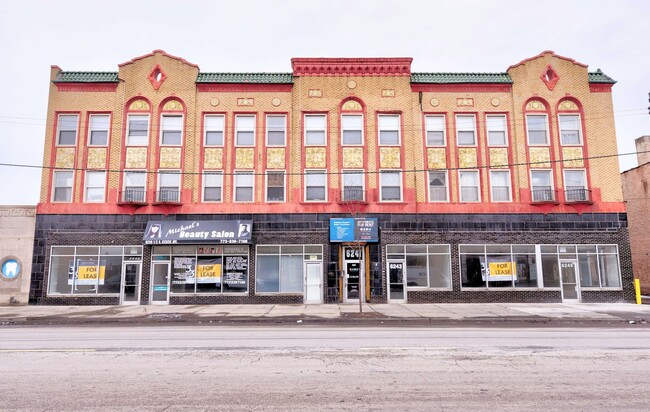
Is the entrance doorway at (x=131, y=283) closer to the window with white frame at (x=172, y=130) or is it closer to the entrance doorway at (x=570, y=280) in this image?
the window with white frame at (x=172, y=130)

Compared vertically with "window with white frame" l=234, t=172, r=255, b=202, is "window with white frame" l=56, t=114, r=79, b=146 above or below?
above

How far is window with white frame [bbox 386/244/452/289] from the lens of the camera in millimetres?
22625

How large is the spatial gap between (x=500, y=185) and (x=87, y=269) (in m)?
22.2

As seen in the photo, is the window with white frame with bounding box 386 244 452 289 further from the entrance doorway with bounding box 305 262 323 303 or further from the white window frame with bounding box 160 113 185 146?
the white window frame with bounding box 160 113 185 146

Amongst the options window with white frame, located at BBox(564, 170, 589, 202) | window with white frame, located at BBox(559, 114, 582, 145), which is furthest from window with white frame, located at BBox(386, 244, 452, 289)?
window with white frame, located at BBox(559, 114, 582, 145)

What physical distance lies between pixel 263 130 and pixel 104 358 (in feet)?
55.6

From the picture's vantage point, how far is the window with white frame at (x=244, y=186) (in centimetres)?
2336

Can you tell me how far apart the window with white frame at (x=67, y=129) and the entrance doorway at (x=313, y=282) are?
14426 mm

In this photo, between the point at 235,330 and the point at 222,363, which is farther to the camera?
the point at 235,330

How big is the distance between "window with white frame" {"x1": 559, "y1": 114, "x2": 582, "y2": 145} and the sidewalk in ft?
29.1

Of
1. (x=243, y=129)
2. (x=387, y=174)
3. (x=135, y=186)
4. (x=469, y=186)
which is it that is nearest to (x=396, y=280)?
(x=387, y=174)

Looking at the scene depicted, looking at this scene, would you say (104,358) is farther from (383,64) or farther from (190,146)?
(383,64)

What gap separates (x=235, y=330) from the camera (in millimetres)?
13602

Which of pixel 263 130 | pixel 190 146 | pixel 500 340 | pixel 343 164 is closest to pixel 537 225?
pixel 343 164
